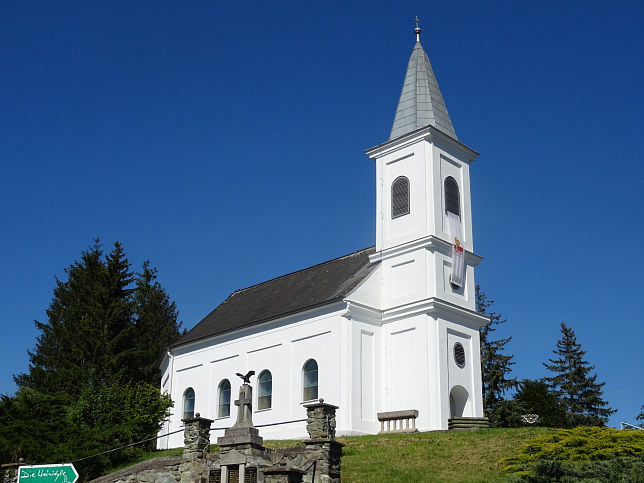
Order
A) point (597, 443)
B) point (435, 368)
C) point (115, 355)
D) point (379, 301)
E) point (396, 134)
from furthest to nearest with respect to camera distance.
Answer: point (115, 355), point (396, 134), point (379, 301), point (435, 368), point (597, 443)

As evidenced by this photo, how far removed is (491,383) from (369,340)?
705 inches

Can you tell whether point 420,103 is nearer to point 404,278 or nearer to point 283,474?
point 404,278

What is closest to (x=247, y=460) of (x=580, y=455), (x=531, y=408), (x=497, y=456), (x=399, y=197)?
(x=497, y=456)

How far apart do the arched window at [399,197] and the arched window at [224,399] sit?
475 inches

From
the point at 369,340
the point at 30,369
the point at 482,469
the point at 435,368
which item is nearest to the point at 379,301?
the point at 369,340

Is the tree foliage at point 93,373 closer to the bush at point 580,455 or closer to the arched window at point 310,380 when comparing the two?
the arched window at point 310,380

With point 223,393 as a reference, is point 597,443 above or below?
below

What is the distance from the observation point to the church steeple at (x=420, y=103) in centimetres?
3803

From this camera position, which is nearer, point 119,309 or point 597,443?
point 597,443

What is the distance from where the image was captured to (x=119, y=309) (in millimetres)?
48719

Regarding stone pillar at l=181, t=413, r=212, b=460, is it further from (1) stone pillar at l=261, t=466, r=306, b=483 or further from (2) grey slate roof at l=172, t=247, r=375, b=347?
(2) grey slate roof at l=172, t=247, r=375, b=347

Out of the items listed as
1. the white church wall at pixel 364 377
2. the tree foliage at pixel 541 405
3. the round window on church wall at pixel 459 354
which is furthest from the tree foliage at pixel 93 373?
the tree foliage at pixel 541 405

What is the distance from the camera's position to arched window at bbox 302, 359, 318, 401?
35.2 meters

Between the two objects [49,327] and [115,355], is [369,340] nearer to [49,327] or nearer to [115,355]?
[115,355]
